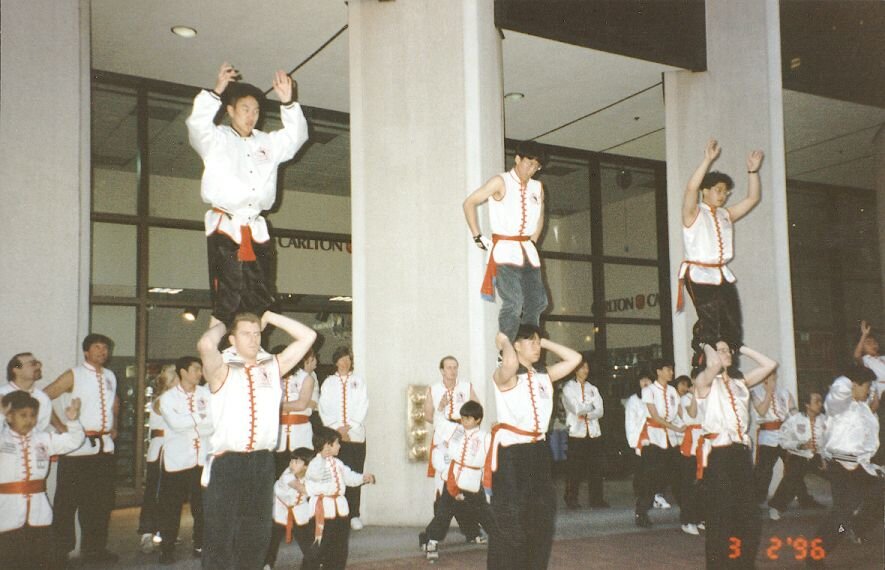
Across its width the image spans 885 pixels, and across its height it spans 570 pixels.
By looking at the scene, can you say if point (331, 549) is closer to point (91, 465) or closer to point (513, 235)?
point (91, 465)

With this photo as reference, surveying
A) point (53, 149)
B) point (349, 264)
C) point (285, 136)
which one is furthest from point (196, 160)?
point (285, 136)

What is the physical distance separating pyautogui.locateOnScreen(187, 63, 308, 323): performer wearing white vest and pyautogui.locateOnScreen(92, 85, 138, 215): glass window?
23.6ft

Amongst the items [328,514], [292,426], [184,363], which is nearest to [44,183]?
[184,363]

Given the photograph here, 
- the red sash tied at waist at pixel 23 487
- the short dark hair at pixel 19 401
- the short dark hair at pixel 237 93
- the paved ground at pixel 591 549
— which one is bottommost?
the paved ground at pixel 591 549

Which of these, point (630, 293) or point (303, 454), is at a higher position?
point (630, 293)

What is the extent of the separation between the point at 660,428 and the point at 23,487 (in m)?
7.18

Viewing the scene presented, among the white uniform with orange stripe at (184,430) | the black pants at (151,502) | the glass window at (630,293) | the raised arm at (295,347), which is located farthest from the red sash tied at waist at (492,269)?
the glass window at (630,293)

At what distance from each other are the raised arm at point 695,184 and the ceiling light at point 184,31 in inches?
270

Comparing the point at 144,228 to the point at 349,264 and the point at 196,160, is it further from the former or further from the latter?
the point at 349,264

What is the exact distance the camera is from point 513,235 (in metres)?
5.25

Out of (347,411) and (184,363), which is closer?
(184,363)

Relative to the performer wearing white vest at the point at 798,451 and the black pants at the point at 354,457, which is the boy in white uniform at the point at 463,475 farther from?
the performer wearing white vest at the point at 798,451

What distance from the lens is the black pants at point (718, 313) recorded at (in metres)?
5.50

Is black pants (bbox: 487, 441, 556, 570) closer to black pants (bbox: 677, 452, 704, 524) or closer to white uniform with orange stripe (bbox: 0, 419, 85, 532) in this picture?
white uniform with orange stripe (bbox: 0, 419, 85, 532)
